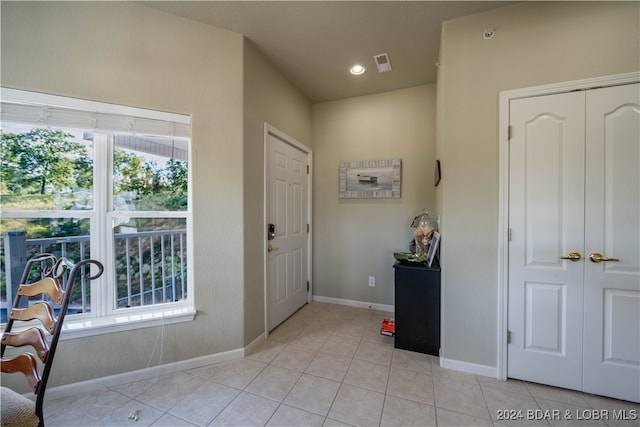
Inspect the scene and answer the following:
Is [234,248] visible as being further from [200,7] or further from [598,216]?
[598,216]

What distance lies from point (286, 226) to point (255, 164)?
840 millimetres

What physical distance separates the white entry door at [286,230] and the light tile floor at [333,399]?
2.31 ft

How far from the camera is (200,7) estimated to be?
1790 millimetres

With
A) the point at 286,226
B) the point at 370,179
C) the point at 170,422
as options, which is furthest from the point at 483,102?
the point at 170,422

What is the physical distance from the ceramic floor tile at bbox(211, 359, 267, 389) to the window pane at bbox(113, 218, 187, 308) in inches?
26.5

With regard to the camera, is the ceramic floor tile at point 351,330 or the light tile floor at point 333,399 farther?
the ceramic floor tile at point 351,330

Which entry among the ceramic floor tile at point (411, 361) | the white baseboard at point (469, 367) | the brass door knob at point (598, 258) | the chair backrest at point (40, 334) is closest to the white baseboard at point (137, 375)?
the chair backrest at point (40, 334)

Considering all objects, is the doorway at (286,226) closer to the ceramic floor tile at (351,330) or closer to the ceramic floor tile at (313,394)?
the ceramic floor tile at (351,330)

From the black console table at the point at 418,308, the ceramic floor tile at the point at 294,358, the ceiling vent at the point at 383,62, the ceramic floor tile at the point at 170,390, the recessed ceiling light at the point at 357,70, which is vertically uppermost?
the recessed ceiling light at the point at 357,70

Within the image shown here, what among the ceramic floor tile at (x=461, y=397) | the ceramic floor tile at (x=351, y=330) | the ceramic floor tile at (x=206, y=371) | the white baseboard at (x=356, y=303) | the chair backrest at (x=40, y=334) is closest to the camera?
the chair backrest at (x=40, y=334)

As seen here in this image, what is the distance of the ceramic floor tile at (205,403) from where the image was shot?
148cm

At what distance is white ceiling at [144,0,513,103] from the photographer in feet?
5.81

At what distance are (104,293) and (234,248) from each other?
0.94m

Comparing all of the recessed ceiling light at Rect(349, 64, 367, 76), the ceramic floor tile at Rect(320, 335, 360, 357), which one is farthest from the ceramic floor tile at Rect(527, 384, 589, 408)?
the recessed ceiling light at Rect(349, 64, 367, 76)
